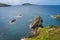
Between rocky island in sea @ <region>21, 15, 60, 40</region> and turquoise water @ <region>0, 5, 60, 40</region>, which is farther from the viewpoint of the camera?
turquoise water @ <region>0, 5, 60, 40</region>

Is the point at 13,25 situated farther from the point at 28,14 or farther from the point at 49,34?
the point at 49,34

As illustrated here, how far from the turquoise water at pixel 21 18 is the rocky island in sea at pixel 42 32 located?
29 centimetres

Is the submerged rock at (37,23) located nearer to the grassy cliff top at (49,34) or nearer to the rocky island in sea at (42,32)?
the rocky island in sea at (42,32)

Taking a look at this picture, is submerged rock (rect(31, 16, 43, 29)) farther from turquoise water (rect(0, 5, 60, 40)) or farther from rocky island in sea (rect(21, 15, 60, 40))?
turquoise water (rect(0, 5, 60, 40))

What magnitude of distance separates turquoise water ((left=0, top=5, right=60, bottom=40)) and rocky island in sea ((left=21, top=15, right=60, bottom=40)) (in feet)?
0.94

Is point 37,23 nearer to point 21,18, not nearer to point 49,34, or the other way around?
point 21,18

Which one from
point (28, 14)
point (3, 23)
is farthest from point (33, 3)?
point (3, 23)

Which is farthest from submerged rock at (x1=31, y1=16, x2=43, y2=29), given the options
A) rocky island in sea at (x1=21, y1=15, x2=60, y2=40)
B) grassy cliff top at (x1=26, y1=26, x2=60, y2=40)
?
grassy cliff top at (x1=26, y1=26, x2=60, y2=40)

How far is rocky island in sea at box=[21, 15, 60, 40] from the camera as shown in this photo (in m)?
7.32

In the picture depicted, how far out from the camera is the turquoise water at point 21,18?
8.70 metres

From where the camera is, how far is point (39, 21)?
31.4 feet

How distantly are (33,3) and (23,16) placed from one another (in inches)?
35.1

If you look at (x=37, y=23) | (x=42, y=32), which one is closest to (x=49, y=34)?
(x=42, y=32)

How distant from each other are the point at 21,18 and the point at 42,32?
5.45 ft
